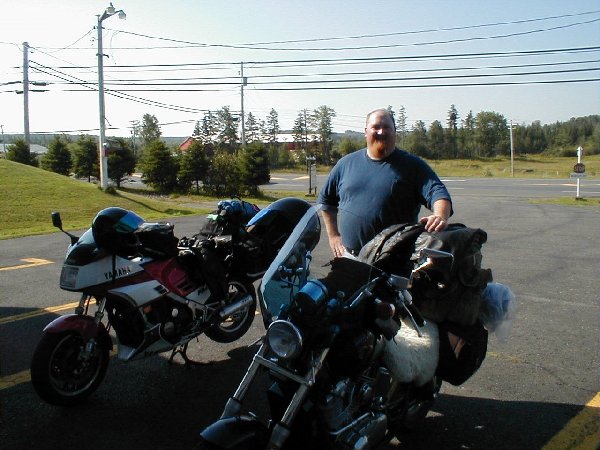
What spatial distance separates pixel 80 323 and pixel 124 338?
1.15ft

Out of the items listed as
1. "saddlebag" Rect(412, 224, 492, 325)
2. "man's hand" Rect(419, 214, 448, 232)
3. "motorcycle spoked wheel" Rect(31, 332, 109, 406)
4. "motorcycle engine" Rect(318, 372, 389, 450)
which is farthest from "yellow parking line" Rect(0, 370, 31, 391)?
"man's hand" Rect(419, 214, 448, 232)

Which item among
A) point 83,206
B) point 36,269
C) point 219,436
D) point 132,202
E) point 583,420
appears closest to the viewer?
point 219,436

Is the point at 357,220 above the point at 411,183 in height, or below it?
below

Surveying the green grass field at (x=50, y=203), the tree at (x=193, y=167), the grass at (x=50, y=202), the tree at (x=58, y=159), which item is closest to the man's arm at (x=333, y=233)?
the green grass field at (x=50, y=203)

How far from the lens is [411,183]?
3666mm

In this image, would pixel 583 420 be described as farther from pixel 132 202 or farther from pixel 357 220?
pixel 132 202

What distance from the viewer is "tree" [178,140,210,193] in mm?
32625

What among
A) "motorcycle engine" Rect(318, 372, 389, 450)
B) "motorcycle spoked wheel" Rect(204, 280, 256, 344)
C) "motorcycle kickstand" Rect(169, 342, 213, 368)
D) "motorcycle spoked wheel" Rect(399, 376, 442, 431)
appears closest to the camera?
"motorcycle engine" Rect(318, 372, 389, 450)

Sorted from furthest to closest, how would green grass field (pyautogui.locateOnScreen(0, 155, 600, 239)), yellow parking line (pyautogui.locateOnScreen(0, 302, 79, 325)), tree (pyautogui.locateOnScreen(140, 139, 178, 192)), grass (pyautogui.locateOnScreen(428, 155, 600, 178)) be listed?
grass (pyautogui.locateOnScreen(428, 155, 600, 178)), tree (pyautogui.locateOnScreen(140, 139, 178, 192)), green grass field (pyautogui.locateOnScreen(0, 155, 600, 239)), yellow parking line (pyautogui.locateOnScreen(0, 302, 79, 325))

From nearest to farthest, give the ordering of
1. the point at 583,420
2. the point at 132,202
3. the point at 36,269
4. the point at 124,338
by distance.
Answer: the point at 583,420 < the point at 124,338 < the point at 36,269 < the point at 132,202

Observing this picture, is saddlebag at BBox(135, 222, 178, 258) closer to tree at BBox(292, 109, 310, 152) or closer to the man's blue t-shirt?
the man's blue t-shirt

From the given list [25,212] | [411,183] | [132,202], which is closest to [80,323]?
[411,183]

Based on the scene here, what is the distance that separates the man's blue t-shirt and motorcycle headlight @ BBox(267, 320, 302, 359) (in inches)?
67.8

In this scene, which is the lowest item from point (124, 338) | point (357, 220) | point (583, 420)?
point (583, 420)
